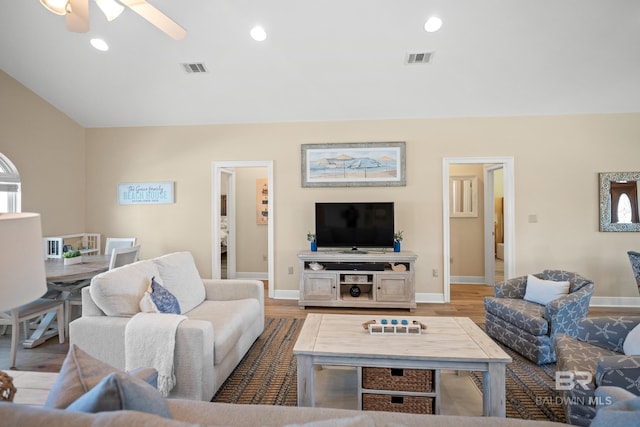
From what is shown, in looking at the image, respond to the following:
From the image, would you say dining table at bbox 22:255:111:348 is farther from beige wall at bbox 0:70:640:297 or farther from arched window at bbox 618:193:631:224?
arched window at bbox 618:193:631:224

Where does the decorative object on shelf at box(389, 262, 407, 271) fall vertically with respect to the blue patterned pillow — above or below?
below

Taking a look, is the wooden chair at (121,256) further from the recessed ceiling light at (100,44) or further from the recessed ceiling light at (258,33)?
the recessed ceiling light at (258,33)

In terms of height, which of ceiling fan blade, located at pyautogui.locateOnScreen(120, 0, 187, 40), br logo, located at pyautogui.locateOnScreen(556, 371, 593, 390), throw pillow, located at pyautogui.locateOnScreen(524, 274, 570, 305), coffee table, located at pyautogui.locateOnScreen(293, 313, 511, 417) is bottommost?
br logo, located at pyautogui.locateOnScreen(556, 371, 593, 390)

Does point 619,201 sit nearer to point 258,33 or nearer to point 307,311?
point 307,311

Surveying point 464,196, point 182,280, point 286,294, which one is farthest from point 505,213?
point 182,280

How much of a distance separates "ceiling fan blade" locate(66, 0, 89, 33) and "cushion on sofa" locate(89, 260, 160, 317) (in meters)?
1.81

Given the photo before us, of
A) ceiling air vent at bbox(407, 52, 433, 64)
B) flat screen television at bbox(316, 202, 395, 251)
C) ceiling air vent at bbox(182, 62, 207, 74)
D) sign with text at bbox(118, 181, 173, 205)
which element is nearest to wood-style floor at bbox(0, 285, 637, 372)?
flat screen television at bbox(316, 202, 395, 251)

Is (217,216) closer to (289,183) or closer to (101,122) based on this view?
(289,183)

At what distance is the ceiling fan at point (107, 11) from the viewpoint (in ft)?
7.15

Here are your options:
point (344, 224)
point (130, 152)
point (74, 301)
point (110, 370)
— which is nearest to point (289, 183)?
point (344, 224)

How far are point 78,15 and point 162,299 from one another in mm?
2100

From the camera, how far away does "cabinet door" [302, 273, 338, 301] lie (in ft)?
14.9

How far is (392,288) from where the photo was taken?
447 centimetres

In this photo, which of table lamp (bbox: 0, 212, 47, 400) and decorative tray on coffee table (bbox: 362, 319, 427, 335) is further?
decorative tray on coffee table (bbox: 362, 319, 427, 335)
